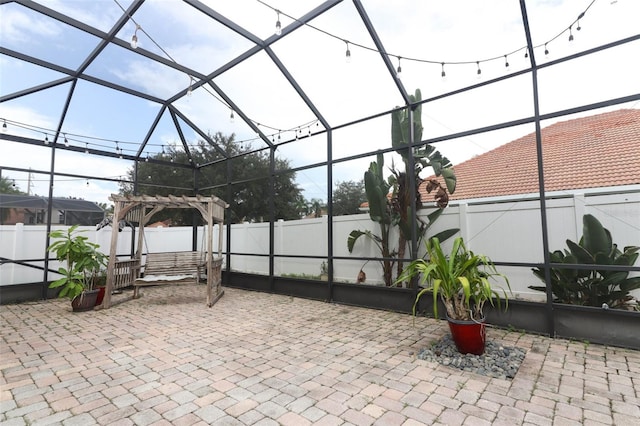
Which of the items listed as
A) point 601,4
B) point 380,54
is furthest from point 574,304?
point 380,54

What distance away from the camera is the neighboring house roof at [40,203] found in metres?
5.54

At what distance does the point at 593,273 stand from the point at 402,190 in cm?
247

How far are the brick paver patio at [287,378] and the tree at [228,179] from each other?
3191mm

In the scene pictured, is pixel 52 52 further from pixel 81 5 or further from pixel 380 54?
pixel 380 54

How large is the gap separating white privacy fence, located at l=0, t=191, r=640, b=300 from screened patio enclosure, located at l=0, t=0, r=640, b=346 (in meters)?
0.03

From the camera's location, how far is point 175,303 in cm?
545

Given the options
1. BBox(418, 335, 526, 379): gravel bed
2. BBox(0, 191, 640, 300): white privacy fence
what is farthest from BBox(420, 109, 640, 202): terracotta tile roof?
BBox(418, 335, 526, 379): gravel bed

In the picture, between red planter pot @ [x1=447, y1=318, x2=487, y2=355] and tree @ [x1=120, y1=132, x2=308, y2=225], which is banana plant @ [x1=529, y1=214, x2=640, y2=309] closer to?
red planter pot @ [x1=447, y1=318, x2=487, y2=355]

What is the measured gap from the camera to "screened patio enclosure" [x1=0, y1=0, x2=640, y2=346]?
135 inches

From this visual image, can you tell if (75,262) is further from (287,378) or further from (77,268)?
(287,378)

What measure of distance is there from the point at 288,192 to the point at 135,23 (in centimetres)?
366

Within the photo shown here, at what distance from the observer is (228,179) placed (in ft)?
24.2

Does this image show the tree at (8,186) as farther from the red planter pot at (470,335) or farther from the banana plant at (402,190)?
the red planter pot at (470,335)

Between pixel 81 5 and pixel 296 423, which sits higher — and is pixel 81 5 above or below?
above
